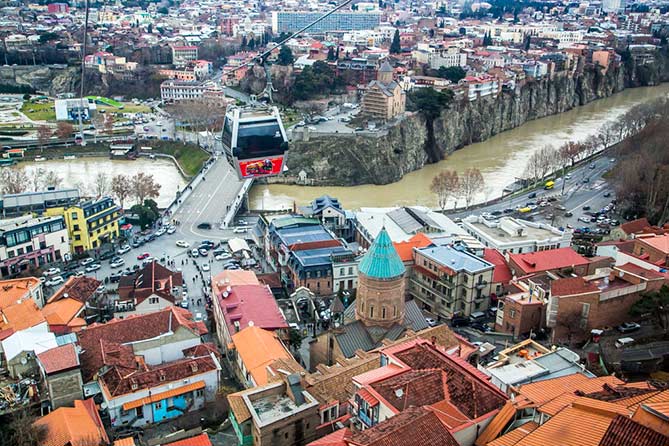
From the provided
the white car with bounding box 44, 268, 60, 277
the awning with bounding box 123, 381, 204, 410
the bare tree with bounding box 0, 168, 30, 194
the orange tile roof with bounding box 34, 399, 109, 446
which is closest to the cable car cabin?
the awning with bounding box 123, 381, 204, 410

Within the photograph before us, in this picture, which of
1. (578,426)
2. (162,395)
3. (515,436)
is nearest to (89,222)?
(162,395)

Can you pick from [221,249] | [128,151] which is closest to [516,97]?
[128,151]

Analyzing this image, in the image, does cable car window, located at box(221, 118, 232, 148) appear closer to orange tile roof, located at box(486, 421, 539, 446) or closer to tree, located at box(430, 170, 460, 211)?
orange tile roof, located at box(486, 421, 539, 446)

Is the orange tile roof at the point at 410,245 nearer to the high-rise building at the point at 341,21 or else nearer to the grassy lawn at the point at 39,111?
the grassy lawn at the point at 39,111

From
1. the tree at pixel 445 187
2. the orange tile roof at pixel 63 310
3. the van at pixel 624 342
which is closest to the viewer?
the van at pixel 624 342

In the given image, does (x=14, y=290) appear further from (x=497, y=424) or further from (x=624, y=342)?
(x=624, y=342)

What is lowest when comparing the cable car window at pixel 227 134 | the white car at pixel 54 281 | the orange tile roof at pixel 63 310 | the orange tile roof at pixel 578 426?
the white car at pixel 54 281

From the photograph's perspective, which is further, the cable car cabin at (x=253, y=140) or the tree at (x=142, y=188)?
the tree at (x=142, y=188)

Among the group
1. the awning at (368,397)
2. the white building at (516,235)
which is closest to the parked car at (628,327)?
the white building at (516,235)
